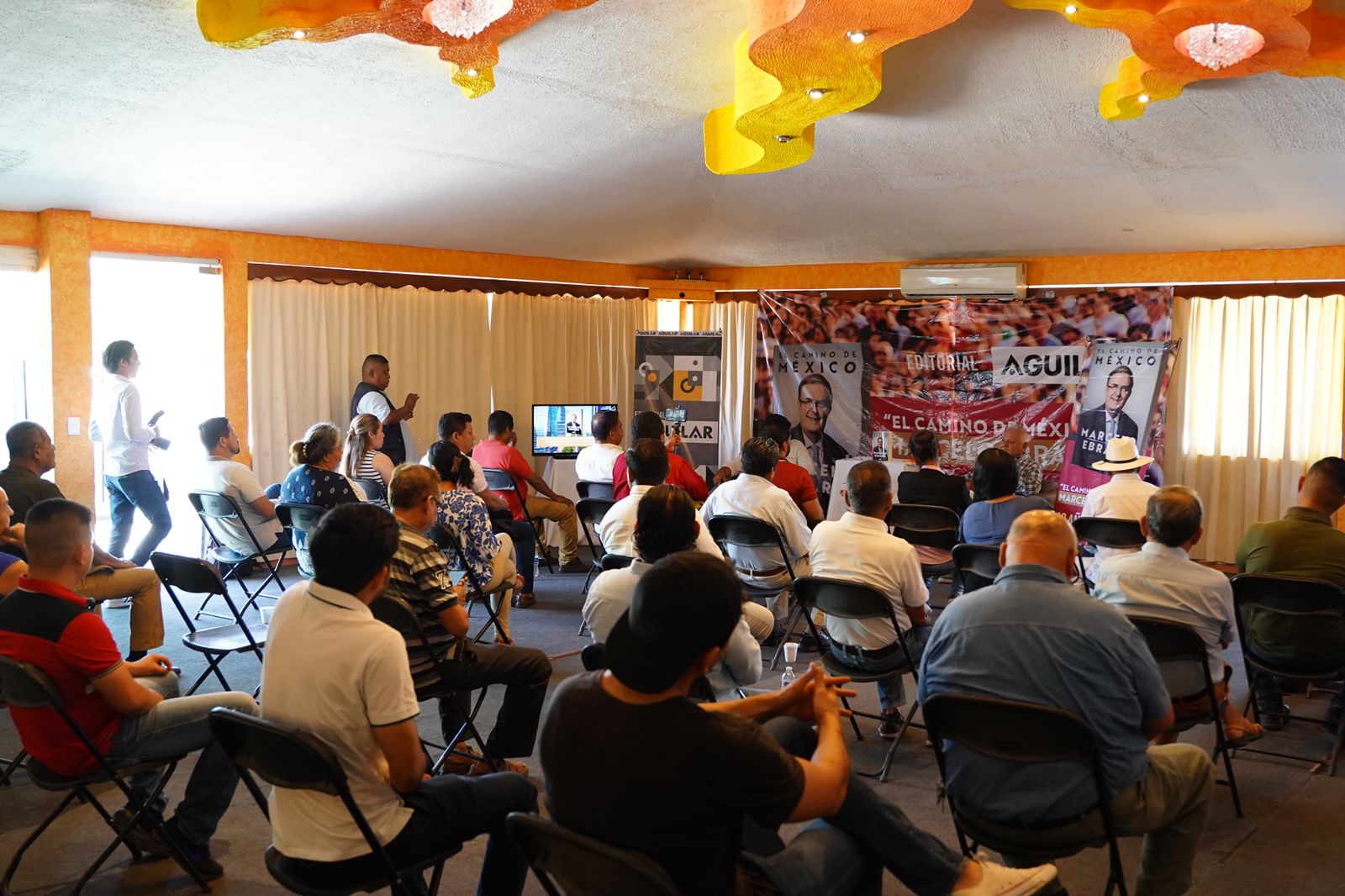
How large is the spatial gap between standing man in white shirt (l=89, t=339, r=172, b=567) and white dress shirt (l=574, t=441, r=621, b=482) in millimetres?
2661

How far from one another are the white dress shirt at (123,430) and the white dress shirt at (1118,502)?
556cm

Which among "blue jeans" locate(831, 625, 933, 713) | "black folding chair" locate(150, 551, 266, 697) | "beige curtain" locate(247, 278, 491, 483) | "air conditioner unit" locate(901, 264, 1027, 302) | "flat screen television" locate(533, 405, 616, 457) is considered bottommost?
"blue jeans" locate(831, 625, 933, 713)

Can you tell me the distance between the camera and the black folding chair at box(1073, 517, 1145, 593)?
534 cm

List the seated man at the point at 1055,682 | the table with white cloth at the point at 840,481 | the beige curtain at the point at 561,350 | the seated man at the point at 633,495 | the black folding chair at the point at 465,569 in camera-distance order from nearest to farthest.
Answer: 1. the seated man at the point at 1055,682
2. the black folding chair at the point at 465,569
3. the seated man at the point at 633,495
4. the table with white cloth at the point at 840,481
5. the beige curtain at the point at 561,350

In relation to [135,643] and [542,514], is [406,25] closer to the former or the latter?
[135,643]

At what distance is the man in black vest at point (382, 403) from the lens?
809 centimetres

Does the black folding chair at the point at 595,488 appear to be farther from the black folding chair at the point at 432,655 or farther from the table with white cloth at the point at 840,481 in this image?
the black folding chair at the point at 432,655

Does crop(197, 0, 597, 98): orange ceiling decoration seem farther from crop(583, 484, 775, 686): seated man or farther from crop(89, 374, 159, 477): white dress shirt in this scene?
crop(89, 374, 159, 477): white dress shirt

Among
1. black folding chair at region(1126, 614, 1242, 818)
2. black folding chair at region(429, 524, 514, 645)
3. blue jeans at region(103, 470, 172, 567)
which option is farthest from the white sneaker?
blue jeans at region(103, 470, 172, 567)

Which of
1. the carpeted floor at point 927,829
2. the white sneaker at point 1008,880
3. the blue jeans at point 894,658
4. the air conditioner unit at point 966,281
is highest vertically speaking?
the air conditioner unit at point 966,281

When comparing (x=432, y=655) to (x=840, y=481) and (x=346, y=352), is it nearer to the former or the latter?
(x=346, y=352)

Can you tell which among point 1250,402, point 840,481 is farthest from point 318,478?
point 1250,402

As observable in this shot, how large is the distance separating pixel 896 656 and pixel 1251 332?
5464 millimetres

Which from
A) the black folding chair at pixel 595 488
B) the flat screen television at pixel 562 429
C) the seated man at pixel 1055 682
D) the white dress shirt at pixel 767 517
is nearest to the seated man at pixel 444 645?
the seated man at pixel 1055 682
